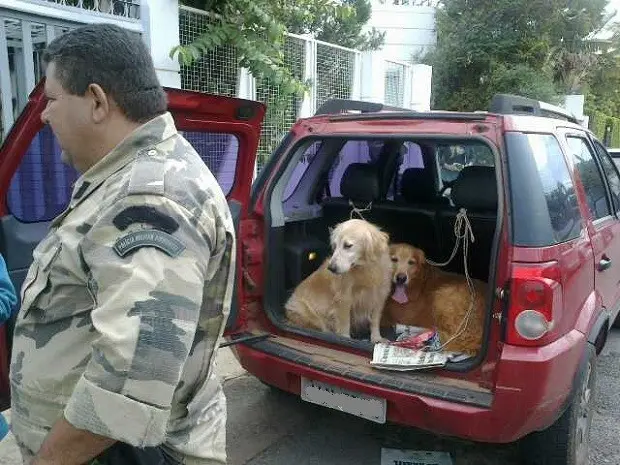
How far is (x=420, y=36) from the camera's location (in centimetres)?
2019

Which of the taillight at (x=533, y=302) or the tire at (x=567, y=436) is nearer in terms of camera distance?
the taillight at (x=533, y=302)

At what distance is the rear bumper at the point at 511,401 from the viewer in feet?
7.77

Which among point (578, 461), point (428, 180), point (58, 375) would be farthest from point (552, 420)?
point (428, 180)

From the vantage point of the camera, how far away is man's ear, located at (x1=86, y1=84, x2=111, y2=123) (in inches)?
49.6

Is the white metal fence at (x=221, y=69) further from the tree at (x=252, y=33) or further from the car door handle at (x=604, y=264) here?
the car door handle at (x=604, y=264)

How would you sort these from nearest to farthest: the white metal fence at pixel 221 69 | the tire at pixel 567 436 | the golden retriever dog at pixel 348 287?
the tire at pixel 567 436 → the golden retriever dog at pixel 348 287 → the white metal fence at pixel 221 69

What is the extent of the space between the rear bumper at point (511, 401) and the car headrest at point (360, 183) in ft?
6.07

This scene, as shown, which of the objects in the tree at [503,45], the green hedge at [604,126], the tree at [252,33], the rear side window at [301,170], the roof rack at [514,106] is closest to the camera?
the roof rack at [514,106]

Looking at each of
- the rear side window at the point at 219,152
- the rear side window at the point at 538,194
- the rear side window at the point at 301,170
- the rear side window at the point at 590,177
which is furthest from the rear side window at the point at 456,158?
the rear side window at the point at 219,152

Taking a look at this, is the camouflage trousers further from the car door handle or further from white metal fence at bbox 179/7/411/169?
white metal fence at bbox 179/7/411/169

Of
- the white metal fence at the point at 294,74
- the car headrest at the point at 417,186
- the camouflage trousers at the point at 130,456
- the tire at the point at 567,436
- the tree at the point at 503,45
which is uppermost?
the tree at the point at 503,45

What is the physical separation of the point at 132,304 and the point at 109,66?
1.74ft

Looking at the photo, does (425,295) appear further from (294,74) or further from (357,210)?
(294,74)

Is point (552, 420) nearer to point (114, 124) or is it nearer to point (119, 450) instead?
point (119, 450)
